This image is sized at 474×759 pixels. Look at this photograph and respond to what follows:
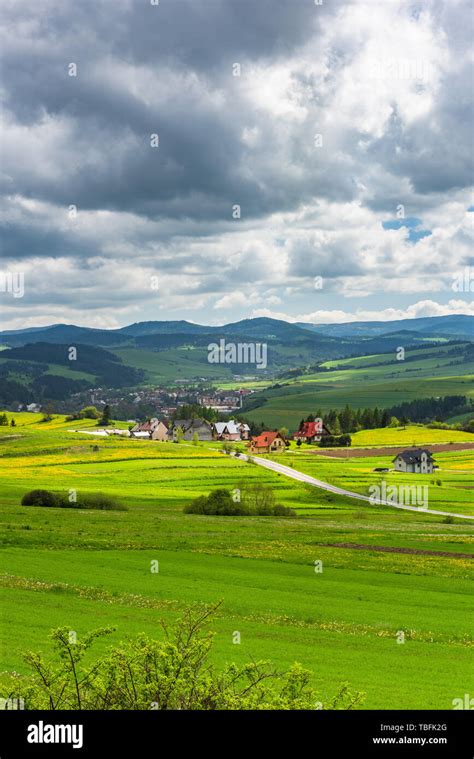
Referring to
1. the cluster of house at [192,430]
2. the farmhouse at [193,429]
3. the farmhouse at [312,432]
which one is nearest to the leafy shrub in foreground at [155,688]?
the farmhouse at [312,432]

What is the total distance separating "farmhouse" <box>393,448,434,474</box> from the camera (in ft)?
392

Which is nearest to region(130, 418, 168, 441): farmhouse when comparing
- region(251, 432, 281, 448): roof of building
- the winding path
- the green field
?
region(251, 432, 281, 448): roof of building

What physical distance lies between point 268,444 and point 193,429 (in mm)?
42884

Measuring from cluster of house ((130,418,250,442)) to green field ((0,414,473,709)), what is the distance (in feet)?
353

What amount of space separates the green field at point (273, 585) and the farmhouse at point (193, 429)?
10865 cm

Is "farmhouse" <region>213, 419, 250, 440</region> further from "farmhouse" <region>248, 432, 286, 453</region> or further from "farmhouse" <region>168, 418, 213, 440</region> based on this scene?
"farmhouse" <region>248, 432, 286, 453</region>

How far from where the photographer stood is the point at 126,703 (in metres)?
14.2

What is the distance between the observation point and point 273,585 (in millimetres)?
36188

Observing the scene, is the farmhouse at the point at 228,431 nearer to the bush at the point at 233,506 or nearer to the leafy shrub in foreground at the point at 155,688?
the bush at the point at 233,506

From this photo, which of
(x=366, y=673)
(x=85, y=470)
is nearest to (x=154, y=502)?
(x=85, y=470)

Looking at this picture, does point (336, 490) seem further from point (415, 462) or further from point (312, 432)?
point (312, 432)

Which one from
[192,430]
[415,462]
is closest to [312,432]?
[192,430]
